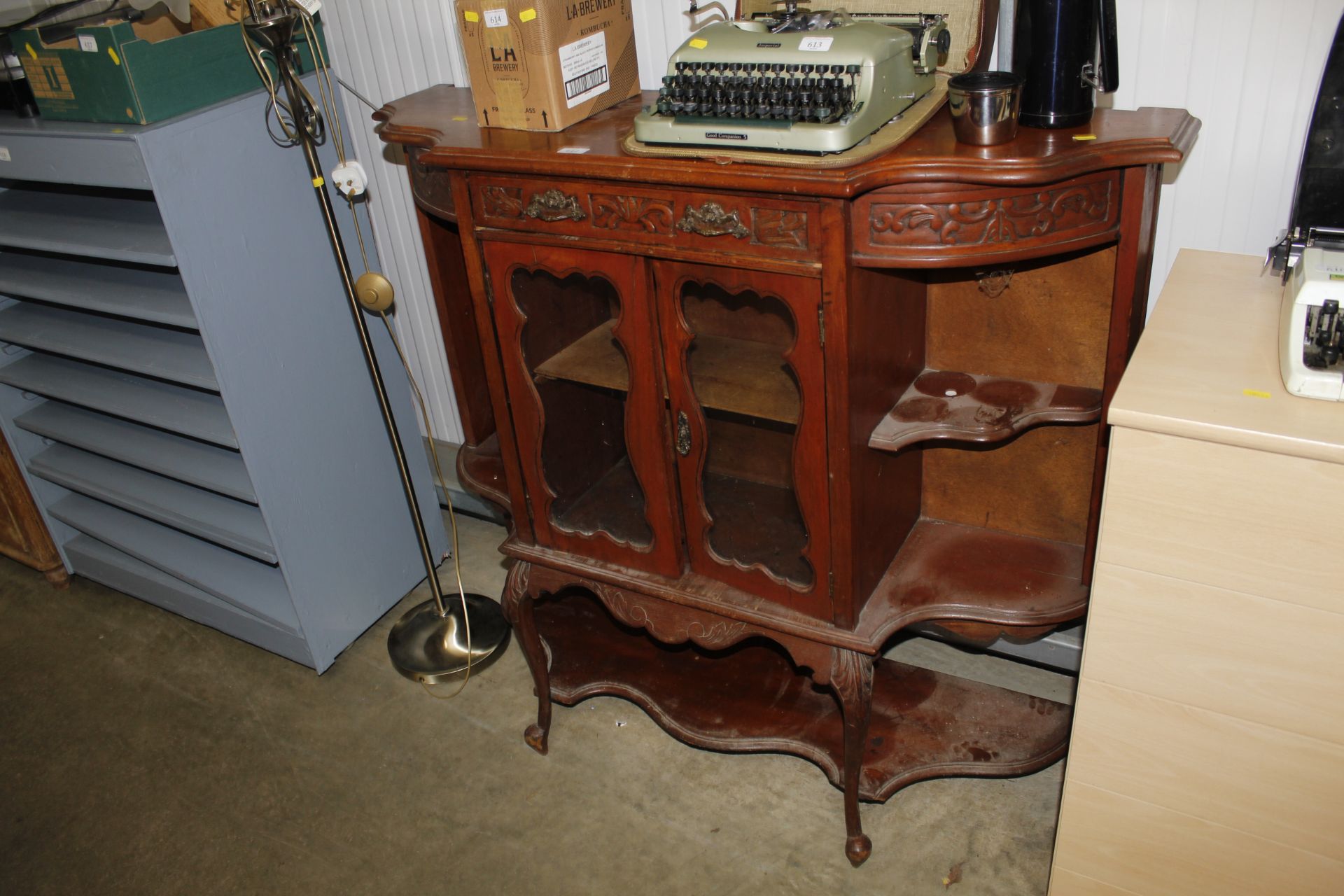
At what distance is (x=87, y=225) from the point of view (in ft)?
7.69

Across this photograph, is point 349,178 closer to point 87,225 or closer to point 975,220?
point 87,225

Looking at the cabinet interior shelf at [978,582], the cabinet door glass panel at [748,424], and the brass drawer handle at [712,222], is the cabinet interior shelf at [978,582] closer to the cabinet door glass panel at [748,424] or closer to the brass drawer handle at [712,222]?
the cabinet door glass panel at [748,424]

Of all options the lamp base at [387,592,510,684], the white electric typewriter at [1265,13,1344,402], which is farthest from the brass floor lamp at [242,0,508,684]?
the white electric typewriter at [1265,13,1344,402]

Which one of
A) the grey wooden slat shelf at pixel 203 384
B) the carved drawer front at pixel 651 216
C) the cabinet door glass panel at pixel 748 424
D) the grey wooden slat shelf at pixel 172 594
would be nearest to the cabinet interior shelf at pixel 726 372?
the cabinet door glass panel at pixel 748 424

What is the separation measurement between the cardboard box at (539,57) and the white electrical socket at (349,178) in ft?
1.85

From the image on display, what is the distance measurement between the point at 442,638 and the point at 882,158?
1715 millimetres

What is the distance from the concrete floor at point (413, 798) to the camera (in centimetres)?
205

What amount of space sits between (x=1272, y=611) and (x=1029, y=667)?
3.57ft

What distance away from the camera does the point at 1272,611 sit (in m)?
1.38

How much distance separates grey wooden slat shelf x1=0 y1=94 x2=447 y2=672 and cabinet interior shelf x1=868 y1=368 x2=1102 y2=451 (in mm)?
1411

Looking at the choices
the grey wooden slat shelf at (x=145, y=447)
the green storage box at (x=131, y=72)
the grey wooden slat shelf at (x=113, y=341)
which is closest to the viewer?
the green storage box at (x=131, y=72)

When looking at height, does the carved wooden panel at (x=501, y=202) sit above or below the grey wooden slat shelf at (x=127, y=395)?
above

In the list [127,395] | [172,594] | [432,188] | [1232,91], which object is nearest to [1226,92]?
[1232,91]

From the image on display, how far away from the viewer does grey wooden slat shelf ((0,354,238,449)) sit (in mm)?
2412
